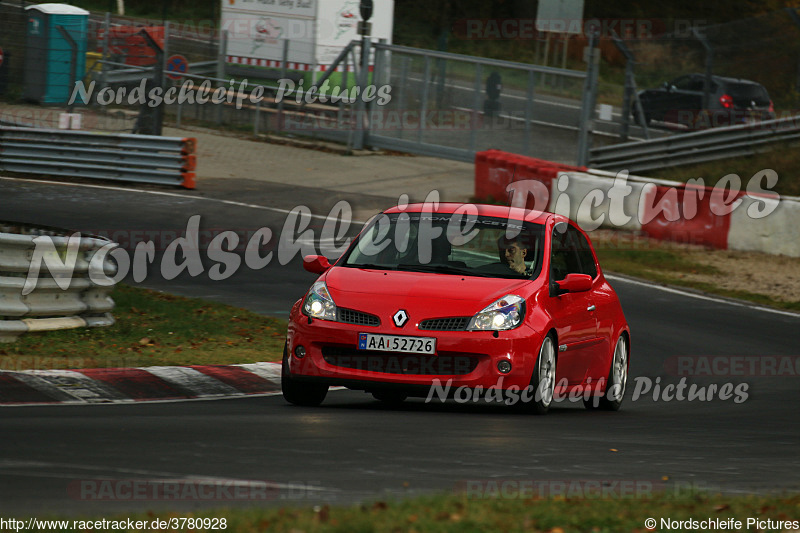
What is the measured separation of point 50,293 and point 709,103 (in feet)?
58.7

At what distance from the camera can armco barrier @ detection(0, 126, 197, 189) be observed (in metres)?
24.1

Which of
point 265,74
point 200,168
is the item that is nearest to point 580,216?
point 200,168

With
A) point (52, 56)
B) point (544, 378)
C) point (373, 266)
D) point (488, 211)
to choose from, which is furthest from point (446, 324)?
point (52, 56)

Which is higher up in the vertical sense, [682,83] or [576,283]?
[682,83]

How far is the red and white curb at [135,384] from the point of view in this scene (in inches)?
353

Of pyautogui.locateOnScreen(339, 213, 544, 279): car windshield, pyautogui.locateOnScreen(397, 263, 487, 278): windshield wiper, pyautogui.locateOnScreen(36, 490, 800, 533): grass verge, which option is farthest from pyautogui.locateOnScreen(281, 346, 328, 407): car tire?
pyautogui.locateOnScreen(36, 490, 800, 533): grass verge

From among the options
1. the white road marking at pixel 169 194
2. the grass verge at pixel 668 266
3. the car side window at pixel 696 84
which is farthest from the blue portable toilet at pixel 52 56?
the car side window at pixel 696 84

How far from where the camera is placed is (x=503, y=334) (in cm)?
870

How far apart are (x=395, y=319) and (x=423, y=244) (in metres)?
1.17

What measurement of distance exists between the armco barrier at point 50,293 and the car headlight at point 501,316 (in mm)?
4101

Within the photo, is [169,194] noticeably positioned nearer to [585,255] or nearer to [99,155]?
[99,155]

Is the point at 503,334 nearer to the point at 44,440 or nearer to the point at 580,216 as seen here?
the point at 44,440

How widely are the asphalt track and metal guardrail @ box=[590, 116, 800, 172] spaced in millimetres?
13453

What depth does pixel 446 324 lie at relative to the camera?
28.5 feet
